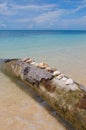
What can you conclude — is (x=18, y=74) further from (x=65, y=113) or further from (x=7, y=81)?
(x=65, y=113)

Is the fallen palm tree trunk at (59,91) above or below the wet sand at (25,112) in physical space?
above

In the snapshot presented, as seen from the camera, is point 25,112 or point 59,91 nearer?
point 59,91

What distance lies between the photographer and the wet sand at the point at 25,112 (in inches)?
141

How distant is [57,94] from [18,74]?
1.88m

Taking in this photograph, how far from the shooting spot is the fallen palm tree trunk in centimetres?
330

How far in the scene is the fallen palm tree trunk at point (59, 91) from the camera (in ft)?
10.8

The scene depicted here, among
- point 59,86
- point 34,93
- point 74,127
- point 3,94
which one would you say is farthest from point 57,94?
point 3,94

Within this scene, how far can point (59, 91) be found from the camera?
3840mm

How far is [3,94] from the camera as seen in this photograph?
4906 mm

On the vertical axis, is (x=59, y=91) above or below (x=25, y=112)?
above

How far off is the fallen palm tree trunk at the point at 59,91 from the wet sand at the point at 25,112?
0.22 metres

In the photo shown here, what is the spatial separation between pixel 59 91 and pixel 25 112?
830 millimetres

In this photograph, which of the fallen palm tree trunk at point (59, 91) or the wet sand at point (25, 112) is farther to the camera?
the wet sand at point (25, 112)

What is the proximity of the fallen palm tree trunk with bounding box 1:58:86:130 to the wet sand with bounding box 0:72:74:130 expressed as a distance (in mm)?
217
